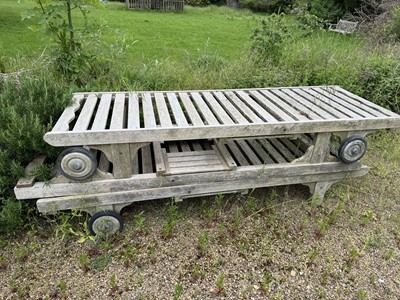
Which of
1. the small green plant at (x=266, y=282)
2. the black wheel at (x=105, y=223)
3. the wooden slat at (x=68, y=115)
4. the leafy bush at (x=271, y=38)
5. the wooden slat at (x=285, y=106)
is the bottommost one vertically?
the small green plant at (x=266, y=282)

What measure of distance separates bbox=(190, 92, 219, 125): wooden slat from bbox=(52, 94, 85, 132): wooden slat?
1.04m

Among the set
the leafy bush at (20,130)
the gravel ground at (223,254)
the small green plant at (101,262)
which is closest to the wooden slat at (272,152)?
the gravel ground at (223,254)

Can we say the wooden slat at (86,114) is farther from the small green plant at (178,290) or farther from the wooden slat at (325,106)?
the wooden slat at (325,106)

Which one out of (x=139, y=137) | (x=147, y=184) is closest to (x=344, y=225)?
(x=147, y=184)

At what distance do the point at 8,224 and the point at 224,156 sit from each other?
5.96ft

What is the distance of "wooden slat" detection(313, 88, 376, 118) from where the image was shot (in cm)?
270

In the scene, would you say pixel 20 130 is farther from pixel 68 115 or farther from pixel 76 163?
pixel 76 163

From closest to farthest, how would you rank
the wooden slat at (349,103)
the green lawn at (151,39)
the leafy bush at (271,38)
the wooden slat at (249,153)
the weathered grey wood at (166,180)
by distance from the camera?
the weathered grey wood at (166,180), the wooden slat at (349,103), the wooden slat at (249,153), the leafy bush at (271,38), the green lawn at (151,39)

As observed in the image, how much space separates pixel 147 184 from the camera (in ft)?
7.82

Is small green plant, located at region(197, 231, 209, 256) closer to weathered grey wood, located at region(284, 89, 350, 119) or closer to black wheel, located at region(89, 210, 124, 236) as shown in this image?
black wheel, located at region(89, 210, 124, 236)

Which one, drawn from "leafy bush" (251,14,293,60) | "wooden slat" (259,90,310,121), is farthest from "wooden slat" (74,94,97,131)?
"leafy bush" (251,14,293,60)

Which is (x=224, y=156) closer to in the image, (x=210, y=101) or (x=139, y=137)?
(x=210, y=101)

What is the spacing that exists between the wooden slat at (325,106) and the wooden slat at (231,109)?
757 mm

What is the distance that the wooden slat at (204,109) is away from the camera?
92.8 inches
